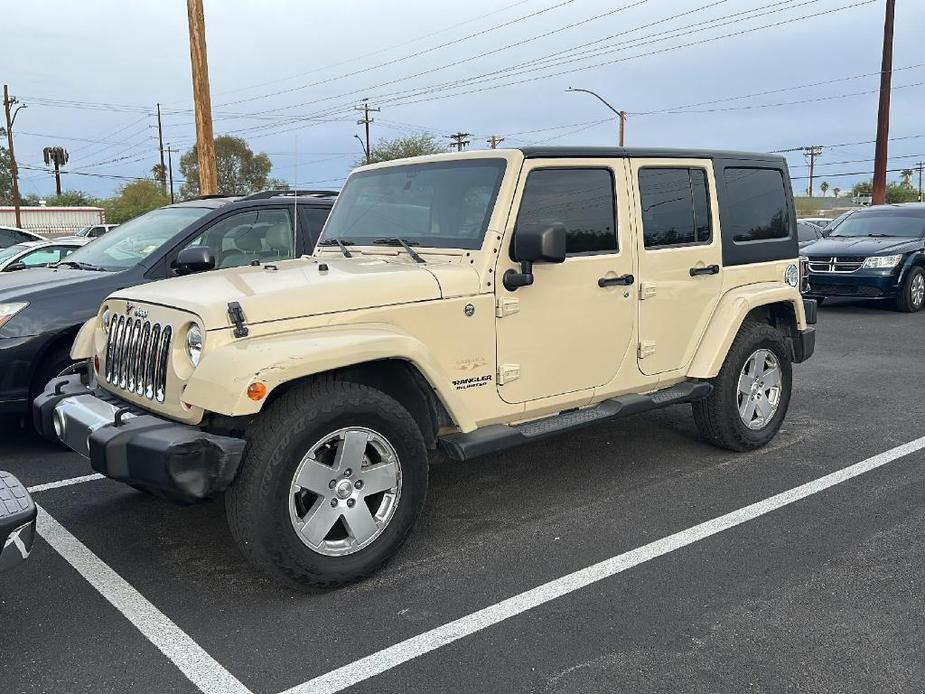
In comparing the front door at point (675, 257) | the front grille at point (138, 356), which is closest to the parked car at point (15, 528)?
the front grille at point (138, 356)

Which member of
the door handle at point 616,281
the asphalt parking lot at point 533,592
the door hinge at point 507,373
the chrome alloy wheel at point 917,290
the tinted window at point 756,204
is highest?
the tinted window at point 756,204

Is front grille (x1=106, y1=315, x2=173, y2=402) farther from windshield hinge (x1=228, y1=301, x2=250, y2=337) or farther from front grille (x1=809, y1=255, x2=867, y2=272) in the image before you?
front grille (x1=809, y1=255, x2=867, y2=272)

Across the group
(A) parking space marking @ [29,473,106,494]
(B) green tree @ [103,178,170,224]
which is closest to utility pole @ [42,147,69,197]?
(B) green tree @ [103,178,170,224]

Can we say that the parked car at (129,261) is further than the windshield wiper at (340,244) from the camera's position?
Yes

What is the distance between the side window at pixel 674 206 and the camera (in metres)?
4.83

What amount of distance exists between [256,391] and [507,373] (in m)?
1.38

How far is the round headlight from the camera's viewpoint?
11.2 feet

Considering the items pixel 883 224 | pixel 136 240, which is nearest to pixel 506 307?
pixel 136 240

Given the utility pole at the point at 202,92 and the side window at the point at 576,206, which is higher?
the utility pole at the point at 202,92

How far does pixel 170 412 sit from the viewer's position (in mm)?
3523

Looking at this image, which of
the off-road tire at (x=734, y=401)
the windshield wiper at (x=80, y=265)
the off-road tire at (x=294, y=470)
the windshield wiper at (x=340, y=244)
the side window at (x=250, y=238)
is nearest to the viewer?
the off-road tire at (x=294, y=470)

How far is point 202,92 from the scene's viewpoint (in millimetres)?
13273

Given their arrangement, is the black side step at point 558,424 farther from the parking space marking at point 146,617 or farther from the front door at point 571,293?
the parking space marking at point 146,617

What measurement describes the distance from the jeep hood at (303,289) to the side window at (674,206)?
1.39 metres
